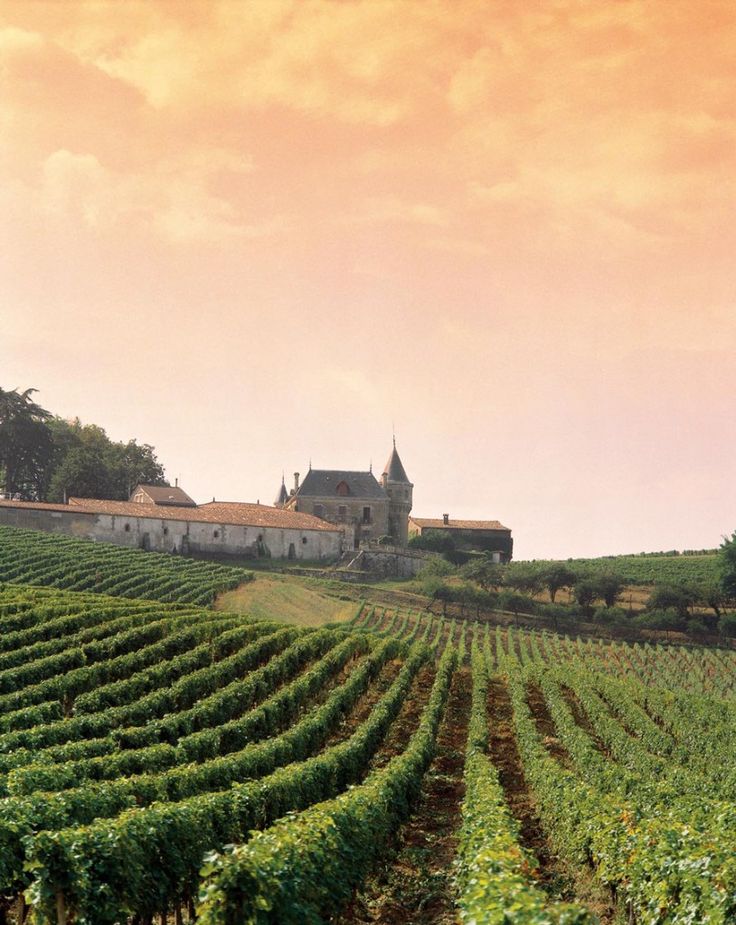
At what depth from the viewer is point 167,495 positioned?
8325 centimetres

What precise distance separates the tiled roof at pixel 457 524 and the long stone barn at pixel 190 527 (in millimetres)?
16604

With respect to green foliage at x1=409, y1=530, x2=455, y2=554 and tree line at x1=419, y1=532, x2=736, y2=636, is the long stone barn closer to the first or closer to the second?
tree line at x1=419, y1=532, x2=736, y2=636

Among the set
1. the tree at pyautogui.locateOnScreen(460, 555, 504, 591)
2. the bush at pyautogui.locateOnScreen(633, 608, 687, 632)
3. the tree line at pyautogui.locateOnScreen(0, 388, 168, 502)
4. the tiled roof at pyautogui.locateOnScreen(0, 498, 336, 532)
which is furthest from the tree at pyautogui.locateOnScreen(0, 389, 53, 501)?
the bush at pyautogui.locateOnScreen(633, 608, 687, 632)

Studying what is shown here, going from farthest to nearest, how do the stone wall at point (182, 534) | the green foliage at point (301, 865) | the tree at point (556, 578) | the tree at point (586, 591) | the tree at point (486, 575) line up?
the tree at point (486, 575) → the tree at point (556, 578) → the tree at point (586, 591) → the stone wall at point (182, 534) → the green foliage at point (301, 865)

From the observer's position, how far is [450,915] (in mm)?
12914

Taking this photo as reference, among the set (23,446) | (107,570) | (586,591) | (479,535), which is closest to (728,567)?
(586,591)

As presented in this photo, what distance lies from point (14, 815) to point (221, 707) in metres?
14.0

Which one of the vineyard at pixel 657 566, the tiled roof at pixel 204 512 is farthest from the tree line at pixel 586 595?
the tiled roof at pixel 204 512

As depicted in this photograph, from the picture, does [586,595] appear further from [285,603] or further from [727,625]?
[285,603]

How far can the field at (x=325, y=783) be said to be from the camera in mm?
10109

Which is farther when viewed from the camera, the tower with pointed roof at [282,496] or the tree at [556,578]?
the tower with pointed roof at [282,496]

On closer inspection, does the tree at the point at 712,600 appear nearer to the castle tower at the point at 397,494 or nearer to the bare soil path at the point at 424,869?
the castle tower at the point at 397,494

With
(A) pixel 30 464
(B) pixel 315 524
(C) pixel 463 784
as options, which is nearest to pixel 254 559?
(B) pixel 315 524

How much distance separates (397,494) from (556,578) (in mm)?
28998
